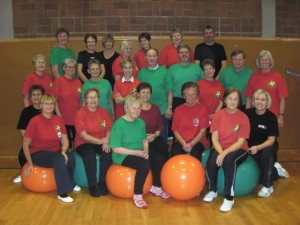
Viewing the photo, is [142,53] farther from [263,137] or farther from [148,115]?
[263,137]

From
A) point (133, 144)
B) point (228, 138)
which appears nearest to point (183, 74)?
point (228, 138)

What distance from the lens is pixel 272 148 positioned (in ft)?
15.2

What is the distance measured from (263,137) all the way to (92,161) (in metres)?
1.90

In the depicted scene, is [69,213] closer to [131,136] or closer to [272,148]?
[131,136]

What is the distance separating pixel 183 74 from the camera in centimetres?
523

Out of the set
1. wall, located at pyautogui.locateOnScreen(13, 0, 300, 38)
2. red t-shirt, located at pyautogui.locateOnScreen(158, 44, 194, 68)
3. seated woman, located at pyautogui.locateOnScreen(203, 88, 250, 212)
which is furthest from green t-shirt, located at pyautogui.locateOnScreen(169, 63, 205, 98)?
wall, located at pyautogui.locateOnScreen(13, 0, 300, 38)

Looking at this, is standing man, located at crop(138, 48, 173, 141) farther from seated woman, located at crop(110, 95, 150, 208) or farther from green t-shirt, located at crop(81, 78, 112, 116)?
seated woman, located at crop(110, 95, 150, 208)

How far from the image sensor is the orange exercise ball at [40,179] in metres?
4.57

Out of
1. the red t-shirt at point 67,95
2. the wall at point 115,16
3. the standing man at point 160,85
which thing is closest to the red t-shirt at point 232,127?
the standing man at point 160,85

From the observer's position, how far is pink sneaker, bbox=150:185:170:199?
14.7ft

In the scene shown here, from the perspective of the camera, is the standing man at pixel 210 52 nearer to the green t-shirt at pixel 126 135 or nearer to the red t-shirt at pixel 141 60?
the red t-shirt at pixel 141 60

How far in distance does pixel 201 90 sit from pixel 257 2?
120 inches

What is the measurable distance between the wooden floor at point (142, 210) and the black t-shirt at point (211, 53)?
6.36 feet

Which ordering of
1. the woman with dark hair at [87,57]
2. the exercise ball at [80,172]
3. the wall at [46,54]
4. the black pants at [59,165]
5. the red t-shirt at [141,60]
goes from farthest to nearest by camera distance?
the wall at [46,54], the red t-shirt at [141,60], the woman with dark hair at [87,57], the exercise ball at [80,172], the black pants at [59,165]
